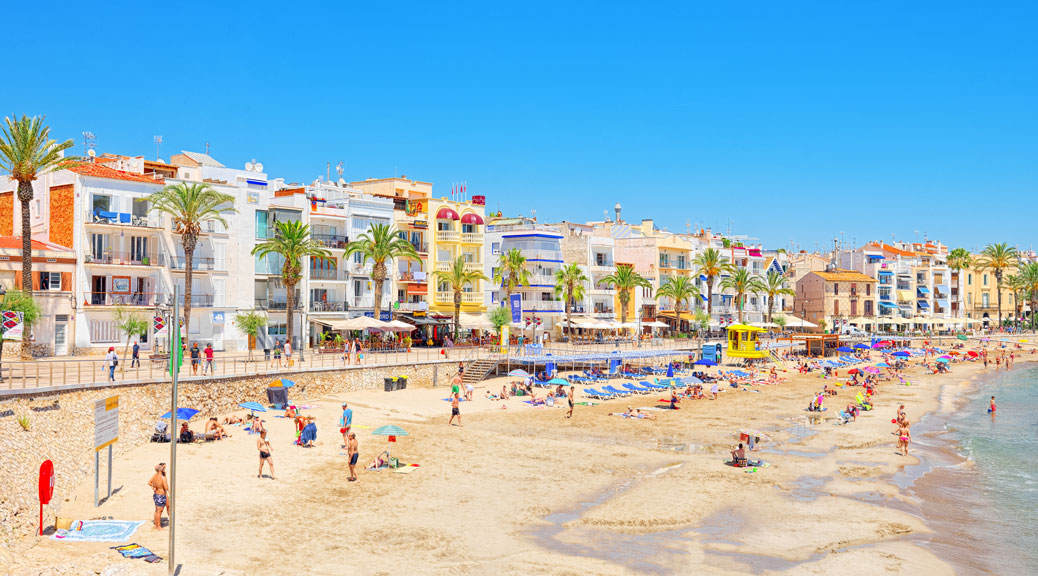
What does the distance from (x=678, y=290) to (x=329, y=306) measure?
120 ft

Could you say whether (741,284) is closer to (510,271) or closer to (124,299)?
(510,271)

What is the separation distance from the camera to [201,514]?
68.1 ft

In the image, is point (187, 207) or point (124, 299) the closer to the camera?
point (187, 207)

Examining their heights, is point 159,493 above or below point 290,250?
below

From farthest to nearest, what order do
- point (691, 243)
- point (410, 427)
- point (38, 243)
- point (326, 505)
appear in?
point (691, 243) → point (38, 243) → point (410, 427) → point (326, 505)

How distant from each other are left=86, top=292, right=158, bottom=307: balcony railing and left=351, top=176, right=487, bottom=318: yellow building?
60.1 feet

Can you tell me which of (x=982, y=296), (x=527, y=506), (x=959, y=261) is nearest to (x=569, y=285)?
(x=527, y=506)

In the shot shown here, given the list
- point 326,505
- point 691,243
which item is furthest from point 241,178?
point 691,243

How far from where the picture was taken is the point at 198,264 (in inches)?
2016

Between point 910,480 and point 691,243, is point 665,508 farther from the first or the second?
point 691,243

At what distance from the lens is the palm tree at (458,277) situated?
6316 cm

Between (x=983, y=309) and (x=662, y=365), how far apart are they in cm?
8777

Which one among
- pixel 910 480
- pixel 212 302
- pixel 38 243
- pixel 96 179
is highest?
pixel 96 179

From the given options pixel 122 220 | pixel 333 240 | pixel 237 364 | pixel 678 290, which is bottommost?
pixel 237 364
